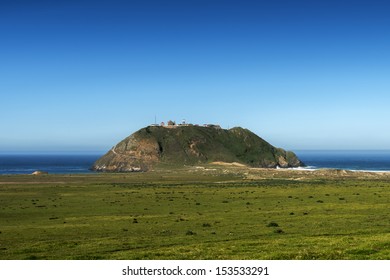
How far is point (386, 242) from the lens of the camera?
1094 inches

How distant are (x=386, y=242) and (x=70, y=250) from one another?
20998 mm

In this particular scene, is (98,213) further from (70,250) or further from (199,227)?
(70,250)

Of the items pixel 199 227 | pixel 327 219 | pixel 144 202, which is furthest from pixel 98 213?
pixel 327 219

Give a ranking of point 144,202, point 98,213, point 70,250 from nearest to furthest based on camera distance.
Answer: point 70,250
point 98,213
point 144,202

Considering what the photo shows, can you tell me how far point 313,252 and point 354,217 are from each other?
30476 millimetres

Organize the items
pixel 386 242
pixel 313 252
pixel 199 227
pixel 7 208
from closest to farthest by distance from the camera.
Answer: pixel 313 252 → pixel 386 242 → pixel 199 227 → pixel 7 208

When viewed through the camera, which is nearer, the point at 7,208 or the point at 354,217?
the point at 354,217
